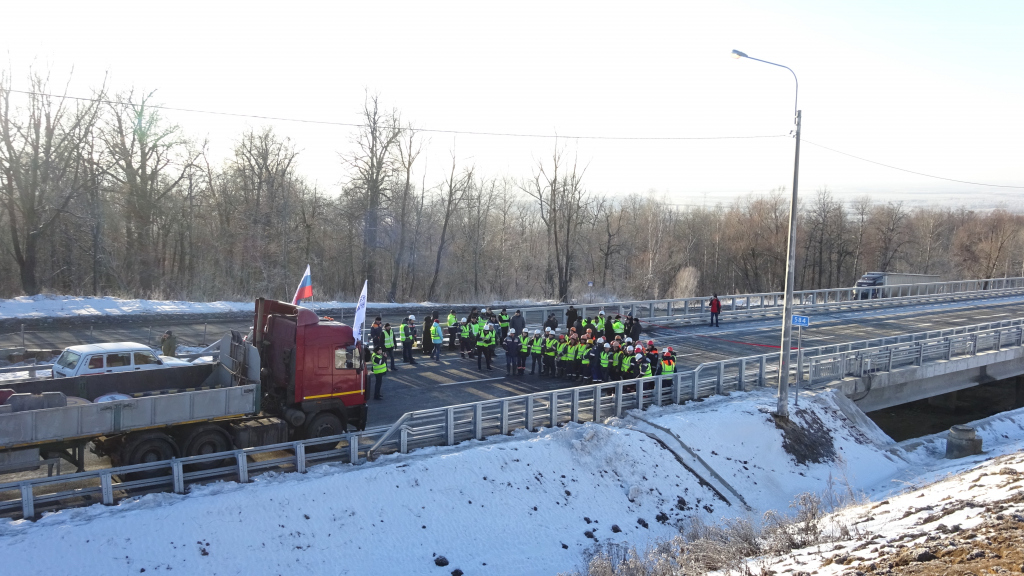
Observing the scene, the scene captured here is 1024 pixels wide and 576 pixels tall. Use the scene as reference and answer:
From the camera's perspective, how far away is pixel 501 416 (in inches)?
610

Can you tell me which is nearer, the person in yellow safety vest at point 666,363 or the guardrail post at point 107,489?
the guardrail post at point 107,489

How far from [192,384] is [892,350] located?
2181 centimetres

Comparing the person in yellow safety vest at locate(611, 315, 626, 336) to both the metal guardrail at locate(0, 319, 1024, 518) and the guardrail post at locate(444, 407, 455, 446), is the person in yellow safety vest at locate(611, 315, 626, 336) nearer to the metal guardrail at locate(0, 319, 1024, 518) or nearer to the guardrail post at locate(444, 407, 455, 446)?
the metal guardrail at locate(0, 319, 1024, 518)

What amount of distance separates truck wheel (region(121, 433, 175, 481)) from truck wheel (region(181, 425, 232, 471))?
31 cm

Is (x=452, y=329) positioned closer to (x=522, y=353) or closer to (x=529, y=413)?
(x=522, y=353)

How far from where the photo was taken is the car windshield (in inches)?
578

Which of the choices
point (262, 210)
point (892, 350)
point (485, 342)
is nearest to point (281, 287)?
point (262, 210)

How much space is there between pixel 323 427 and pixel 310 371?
1253 mm

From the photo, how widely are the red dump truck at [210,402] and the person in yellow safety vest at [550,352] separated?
7796mm

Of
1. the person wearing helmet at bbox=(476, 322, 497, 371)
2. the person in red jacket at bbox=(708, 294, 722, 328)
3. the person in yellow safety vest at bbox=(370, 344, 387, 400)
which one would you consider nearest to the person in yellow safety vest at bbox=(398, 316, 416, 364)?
the person wearing helmet at bbox=(476, 322, 497, 371)

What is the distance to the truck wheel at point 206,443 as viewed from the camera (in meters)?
12.4

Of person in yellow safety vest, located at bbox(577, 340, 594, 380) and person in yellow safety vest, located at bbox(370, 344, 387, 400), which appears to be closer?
person in yellow safety vest, located at bbox(370, 344, 387, 400)

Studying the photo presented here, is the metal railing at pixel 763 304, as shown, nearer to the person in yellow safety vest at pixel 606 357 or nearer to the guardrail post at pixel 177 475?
the person in yellow safety vest at pixel 606 357

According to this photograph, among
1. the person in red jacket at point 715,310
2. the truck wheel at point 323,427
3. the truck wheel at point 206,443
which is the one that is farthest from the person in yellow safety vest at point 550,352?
the person in red jacket at point 715,310
